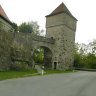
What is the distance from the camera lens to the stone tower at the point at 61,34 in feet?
158

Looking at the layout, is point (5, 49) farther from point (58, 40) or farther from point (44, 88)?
point (44, 88)

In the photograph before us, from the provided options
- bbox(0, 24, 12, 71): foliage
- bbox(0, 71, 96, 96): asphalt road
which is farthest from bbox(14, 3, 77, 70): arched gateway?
bbox(0, 71, 96, 96): asphalt road

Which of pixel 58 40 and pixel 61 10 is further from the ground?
pixel 61 10

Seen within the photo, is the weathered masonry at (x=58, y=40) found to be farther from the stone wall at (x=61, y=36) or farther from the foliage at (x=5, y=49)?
the foliage at (x=5, y=49)

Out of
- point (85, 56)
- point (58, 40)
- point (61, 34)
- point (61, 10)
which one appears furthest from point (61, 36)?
point (85, 56)

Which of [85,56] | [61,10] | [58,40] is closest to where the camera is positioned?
[58,40]

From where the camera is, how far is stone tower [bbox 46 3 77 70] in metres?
48.1

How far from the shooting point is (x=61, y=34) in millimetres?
48062

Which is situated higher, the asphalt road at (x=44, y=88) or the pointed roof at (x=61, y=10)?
the pointed roof at (x=61, y=10)

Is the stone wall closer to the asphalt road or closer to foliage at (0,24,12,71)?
foliage at (0,24,12,71)

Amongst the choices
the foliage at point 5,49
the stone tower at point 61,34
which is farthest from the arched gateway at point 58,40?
the foliage at point 5,49

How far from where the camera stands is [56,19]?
4925cm

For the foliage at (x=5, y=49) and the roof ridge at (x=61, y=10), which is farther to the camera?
the roof ridge at (x=61, y=10)

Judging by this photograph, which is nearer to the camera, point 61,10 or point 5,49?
point 5,49
